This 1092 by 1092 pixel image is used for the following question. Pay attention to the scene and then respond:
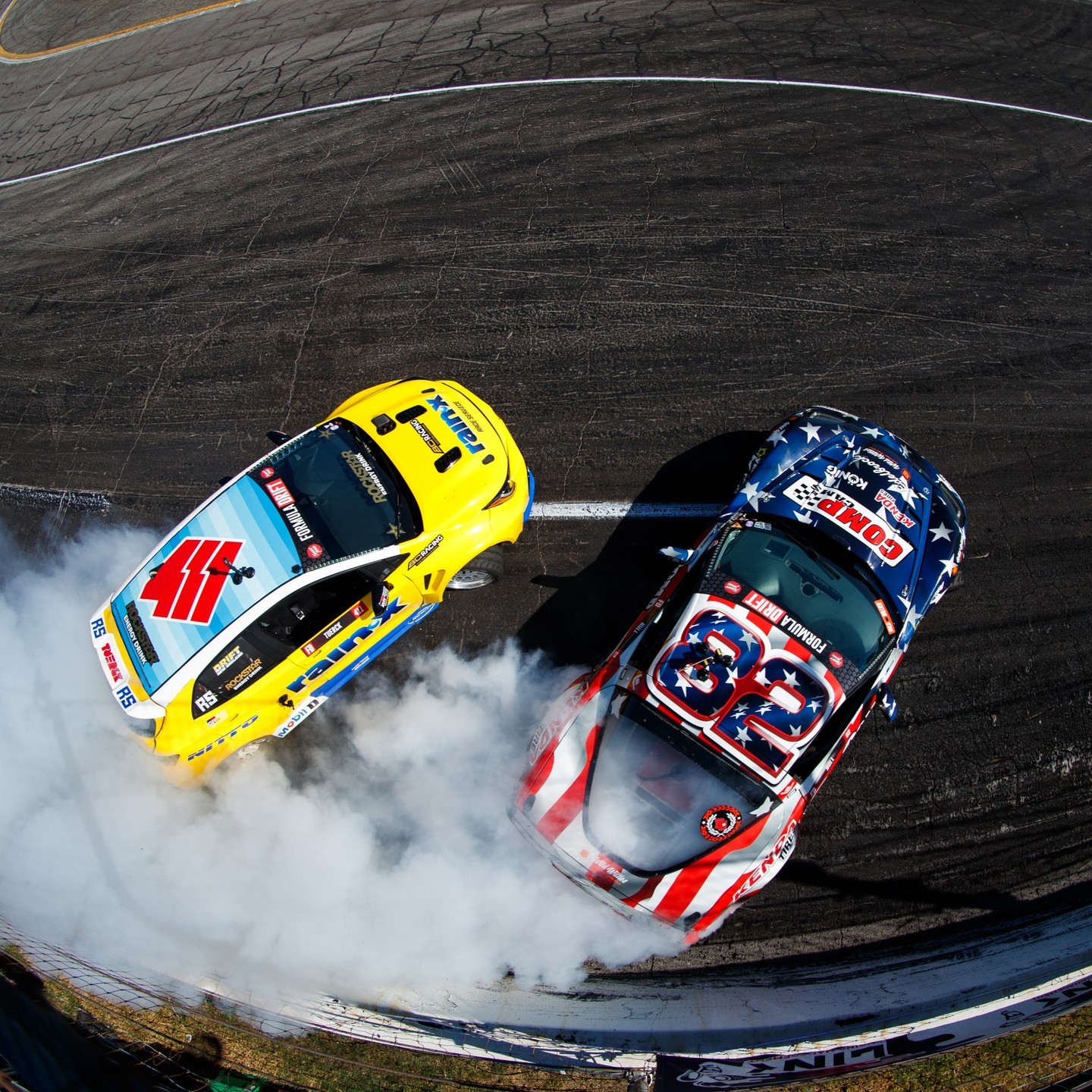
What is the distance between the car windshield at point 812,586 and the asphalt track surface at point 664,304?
1.38 meters

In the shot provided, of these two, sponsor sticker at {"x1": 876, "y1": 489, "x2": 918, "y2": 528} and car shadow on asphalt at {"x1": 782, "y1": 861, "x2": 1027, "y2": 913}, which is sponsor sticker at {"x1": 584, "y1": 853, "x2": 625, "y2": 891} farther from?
sponsor sticker at {"x1": 876, "y1": 489, "x2": 918, "y2": 528}

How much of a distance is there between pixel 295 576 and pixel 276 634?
1.58 feet

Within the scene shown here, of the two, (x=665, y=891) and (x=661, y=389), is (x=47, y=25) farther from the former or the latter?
(x=665, y=891)

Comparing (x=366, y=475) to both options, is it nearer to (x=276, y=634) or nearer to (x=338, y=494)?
(x=338, y=494)

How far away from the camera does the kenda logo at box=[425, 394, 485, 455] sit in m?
5.93

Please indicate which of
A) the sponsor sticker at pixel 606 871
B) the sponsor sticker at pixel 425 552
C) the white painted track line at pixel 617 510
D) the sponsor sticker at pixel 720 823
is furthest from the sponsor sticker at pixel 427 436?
the sponsor sticker at pixel 720 823

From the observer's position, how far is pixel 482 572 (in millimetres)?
6359

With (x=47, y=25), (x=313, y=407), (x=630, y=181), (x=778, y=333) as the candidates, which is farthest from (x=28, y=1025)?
(x=47, y=25)

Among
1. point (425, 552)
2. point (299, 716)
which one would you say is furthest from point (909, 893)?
A: point (299, 716)

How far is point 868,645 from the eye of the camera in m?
5.18

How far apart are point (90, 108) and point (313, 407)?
334 inches

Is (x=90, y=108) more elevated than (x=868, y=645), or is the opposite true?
(x=90, y=108)

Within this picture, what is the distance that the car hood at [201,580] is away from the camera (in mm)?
5277

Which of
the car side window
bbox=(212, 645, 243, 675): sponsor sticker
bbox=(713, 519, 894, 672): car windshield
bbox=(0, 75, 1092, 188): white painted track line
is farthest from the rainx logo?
bbox=(0, 75, 1092, 188): white painted track line
